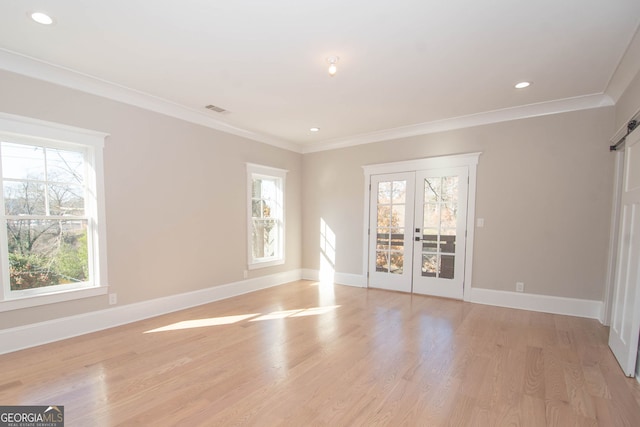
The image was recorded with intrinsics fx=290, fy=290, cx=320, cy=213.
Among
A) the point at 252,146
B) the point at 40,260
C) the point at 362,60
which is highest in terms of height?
the point at 362,60

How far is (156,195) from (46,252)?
1207 mm

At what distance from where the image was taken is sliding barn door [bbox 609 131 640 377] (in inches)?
92.0

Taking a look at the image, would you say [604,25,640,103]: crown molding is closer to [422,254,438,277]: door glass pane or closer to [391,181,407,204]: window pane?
[391,181,407,204]: window pane

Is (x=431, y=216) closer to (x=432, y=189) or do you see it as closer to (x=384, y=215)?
(x=432, y=189)

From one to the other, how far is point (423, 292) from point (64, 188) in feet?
16.3

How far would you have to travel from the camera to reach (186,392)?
6.98 ft

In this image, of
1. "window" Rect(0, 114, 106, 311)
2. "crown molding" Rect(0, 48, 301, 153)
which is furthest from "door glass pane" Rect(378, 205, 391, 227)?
"window" Rect(0, 114, 106, 311)

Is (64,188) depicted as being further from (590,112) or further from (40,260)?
(590,112)

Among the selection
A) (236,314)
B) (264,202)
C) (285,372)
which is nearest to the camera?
(285,372)

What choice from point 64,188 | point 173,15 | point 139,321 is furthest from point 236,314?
point 173,15

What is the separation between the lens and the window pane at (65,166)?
119 inches

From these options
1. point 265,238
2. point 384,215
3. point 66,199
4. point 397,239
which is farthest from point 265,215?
point 66,199

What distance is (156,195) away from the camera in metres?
3.72

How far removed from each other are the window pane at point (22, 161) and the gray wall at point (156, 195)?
35cm
